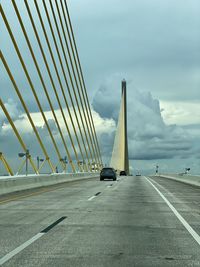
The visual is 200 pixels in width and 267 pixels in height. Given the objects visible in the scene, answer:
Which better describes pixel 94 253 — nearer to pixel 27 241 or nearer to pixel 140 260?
pixel 140 260

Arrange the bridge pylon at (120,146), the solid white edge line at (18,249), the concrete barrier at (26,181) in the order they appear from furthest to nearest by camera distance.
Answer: the bridge pylon at (120,146) < the concrete barrier at (26,181) < the solid white edge line at (18,249)

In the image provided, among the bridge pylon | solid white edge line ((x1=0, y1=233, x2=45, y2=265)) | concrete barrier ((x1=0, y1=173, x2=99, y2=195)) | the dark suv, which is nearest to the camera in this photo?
solid white edge line ((x1=0, y1=233, x2=45, y2=265))

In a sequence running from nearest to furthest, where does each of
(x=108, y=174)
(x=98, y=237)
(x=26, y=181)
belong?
(x=98, y=237), (x=26, y=181), (x=108, y=174)

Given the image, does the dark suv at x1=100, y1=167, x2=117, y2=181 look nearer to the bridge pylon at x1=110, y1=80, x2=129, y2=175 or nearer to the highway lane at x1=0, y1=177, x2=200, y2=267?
the highway lane at x1=0, y1=177, x2=200, y2=267

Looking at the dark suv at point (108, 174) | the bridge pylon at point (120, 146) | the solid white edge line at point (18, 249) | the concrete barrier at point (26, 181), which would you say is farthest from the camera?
the bridge pylon at point (120, 146)

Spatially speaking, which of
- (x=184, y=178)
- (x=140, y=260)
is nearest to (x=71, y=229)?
(x=140, y=260)

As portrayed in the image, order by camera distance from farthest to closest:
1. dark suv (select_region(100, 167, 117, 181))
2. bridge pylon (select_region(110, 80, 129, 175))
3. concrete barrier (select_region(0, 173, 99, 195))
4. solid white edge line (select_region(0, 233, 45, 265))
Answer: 1. bridge pylon (select_region(110, 80, 129, 175))
2. dark suv (select_region(100, 167, 117, 181))
3. concrete barrier (select_region(0, 173, 99, 195))
4. solid white edge line (select_region(0, 233, 45, 265))

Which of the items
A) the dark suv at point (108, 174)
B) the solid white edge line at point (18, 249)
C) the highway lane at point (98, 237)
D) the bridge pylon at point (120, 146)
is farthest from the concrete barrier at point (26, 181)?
the bridge pylon at point (120, 146)

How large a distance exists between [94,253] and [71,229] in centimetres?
270

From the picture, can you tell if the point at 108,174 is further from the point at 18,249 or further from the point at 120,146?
the point at 120,146

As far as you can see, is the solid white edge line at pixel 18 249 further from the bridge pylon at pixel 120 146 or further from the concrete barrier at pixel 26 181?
the bridge pylon at pixel 120 146

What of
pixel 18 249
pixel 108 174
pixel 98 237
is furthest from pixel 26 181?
pixel 108 174

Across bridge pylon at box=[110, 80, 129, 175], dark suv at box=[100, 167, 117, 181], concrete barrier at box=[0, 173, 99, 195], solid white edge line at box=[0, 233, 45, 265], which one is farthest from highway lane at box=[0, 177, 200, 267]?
bridge pylon at box=[110, 80, 129, 175]

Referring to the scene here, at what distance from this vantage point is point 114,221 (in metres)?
11.4
